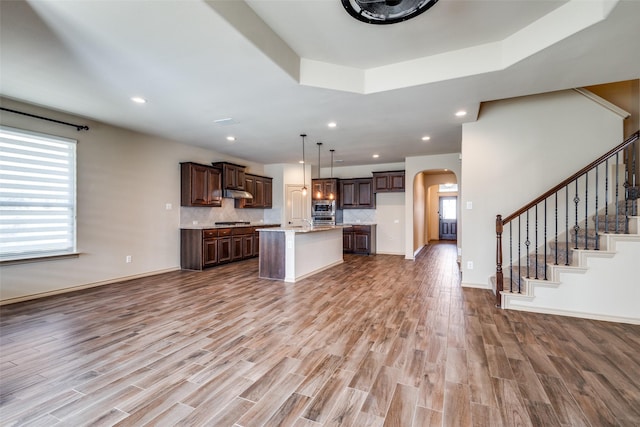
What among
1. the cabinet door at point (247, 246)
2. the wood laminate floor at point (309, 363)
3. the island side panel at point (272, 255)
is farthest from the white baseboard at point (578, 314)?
the cabinet door at point (247, 246)

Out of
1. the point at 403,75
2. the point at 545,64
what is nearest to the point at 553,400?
the point at 545,64

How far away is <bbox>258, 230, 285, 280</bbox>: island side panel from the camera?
503 cm

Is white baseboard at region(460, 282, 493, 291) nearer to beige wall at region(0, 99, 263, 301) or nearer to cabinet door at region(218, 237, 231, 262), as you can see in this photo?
cabinet door at region(218, 237, 231, 262)

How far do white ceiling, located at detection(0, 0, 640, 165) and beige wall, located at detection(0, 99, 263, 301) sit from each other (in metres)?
0.51

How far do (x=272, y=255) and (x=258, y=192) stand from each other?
3390 mm

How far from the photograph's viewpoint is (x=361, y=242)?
27.0 ft

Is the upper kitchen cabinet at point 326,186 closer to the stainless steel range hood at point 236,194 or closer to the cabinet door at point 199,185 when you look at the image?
the stainless steel range hood at point 236,194

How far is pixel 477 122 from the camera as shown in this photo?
450 centimetres

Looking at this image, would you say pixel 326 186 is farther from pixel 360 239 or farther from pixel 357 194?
pixel 360 239

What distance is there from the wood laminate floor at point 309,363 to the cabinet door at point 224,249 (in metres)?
2.29

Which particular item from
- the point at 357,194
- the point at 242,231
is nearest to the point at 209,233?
the point at 242,231

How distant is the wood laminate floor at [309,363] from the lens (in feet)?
5.57

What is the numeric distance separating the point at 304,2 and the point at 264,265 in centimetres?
406

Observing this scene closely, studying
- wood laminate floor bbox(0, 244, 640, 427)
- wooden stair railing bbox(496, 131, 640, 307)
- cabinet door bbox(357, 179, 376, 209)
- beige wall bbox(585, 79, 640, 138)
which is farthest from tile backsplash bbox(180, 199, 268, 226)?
beige wall bbox(585, 79, 640, 138)
